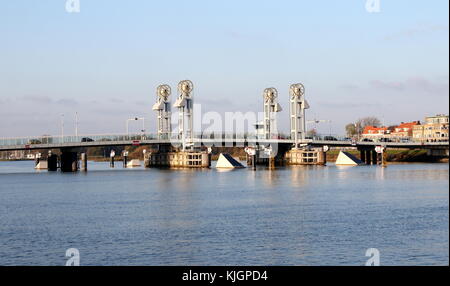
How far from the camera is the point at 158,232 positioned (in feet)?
200

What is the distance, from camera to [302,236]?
57344 mm

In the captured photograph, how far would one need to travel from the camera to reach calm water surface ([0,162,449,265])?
162ft

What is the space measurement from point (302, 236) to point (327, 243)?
12.8 feet

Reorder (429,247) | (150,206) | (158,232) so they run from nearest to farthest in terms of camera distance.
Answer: (429,247) → (158,232) → (150,206)

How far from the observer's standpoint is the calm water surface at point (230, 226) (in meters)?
49.4

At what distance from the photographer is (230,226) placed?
2501 inches
